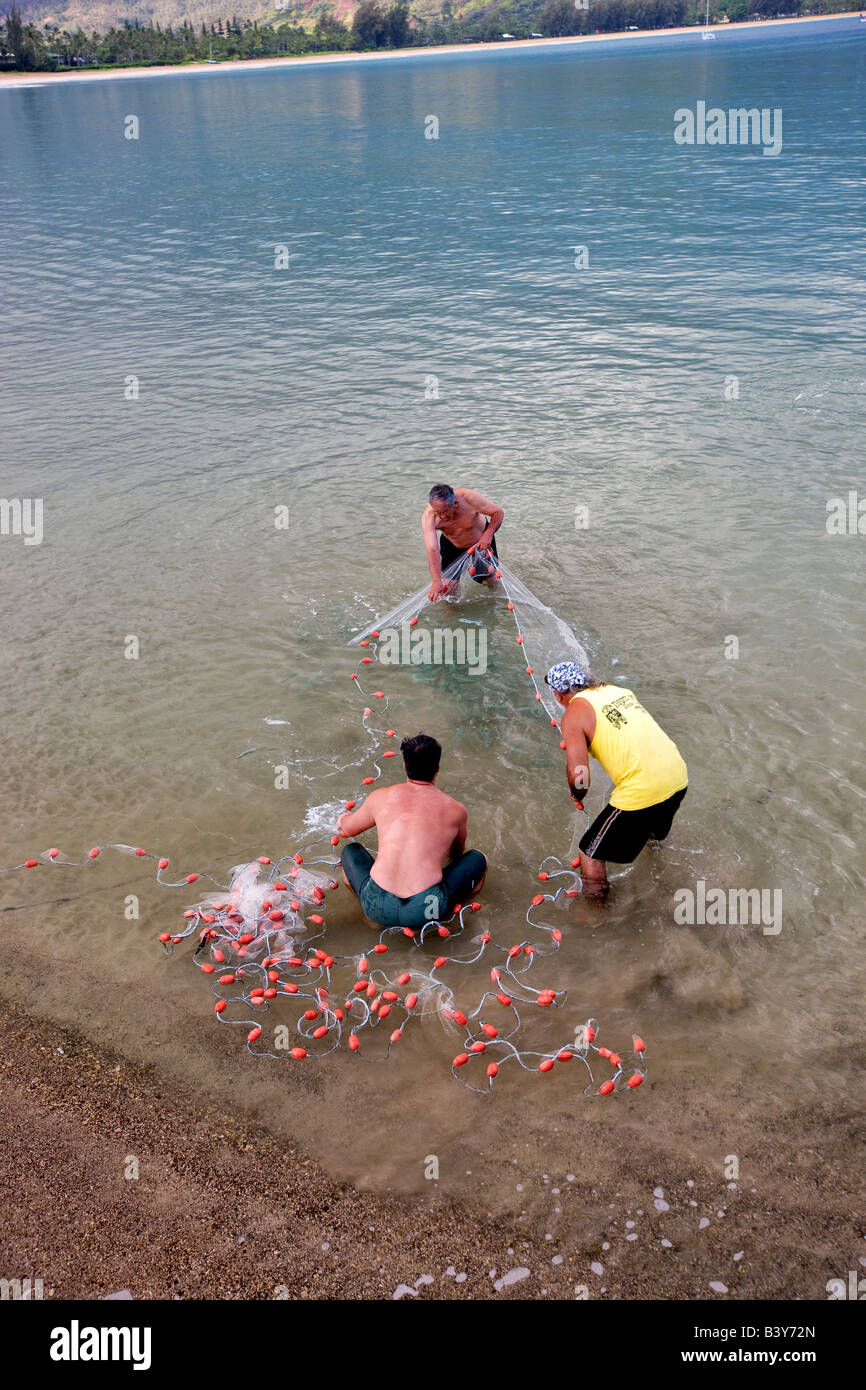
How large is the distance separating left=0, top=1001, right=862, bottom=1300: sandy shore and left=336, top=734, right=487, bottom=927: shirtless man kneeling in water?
1498 mm

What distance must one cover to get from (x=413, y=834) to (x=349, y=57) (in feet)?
566

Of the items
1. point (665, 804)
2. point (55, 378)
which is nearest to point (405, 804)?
point (665, 804)

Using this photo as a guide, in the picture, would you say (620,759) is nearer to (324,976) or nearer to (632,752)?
(632,752)

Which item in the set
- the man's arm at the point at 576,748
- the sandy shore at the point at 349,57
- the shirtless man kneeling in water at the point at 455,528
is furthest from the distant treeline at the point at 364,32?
the man's arm at the point at 576,748

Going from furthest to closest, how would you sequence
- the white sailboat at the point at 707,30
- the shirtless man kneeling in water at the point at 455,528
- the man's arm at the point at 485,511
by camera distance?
the white sailboat at the point at 707,30
the man's arm at the point at 485,511
the shirtless man kneeling in water at the point at 455,528

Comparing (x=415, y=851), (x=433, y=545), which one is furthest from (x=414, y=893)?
Result: (x=433, y=545)

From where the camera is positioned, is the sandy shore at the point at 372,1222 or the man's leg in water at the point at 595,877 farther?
the man's leg in water at the point at 595,877

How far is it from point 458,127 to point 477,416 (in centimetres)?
5031

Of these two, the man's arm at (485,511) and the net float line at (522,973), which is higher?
the man's arm at (485,511)

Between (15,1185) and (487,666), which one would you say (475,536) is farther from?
(15,1185)

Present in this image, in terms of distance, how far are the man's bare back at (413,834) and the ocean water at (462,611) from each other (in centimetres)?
56

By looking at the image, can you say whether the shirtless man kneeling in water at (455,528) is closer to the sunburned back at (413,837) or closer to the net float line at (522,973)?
the net float line at (522,973)

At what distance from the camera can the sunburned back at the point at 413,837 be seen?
5641 mm

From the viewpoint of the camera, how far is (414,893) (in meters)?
5.67
